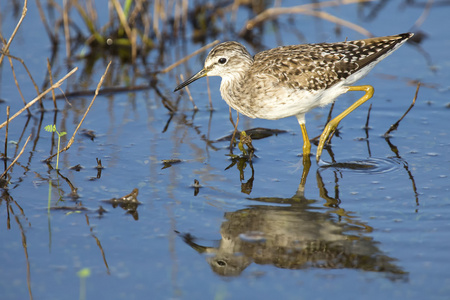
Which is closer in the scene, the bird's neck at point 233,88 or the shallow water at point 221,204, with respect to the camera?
the shallow water at point 221,204

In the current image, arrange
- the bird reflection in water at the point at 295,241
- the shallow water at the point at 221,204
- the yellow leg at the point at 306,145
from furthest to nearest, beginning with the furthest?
the yellow leg at the point at 306,145, the bird reflection in water at the point at 295,241, the shallow water at the point at 221,204

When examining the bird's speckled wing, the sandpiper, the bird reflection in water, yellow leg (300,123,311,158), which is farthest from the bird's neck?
the bird reflection in water

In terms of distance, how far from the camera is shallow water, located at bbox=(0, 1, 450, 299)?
5.40m

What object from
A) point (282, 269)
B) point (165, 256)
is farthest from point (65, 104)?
point (282, 269)

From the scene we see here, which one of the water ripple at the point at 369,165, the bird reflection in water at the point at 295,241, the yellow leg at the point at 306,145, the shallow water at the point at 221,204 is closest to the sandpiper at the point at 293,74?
the yellow leg at the point at 306,145

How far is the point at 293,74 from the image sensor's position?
25.2 feet

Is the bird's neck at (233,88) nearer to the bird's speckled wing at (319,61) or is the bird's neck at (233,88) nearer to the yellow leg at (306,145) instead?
the bird's speckled wing at (319,61)

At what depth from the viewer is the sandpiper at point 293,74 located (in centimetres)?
768

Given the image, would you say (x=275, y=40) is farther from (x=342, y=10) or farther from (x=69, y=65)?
(x=69, y=65)

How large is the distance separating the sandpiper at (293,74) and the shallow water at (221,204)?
2.47 ft

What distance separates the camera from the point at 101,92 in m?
10.2

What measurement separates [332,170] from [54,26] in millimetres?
7306

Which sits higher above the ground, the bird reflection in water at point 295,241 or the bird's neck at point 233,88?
the bird's neck at point 233,88

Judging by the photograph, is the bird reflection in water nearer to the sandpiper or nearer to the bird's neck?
the sandpiper
